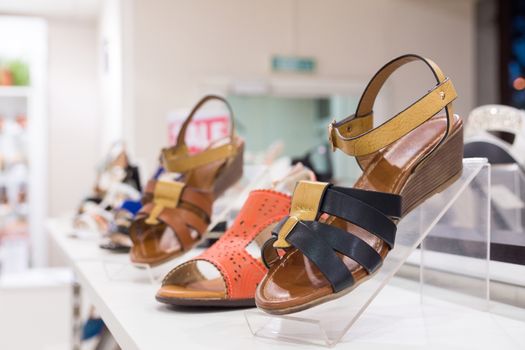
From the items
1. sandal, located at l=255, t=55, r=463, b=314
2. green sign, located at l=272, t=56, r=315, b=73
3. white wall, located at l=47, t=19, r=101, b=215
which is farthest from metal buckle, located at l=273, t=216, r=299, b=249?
white wall, located at l=47, t=19, r=101, b=215

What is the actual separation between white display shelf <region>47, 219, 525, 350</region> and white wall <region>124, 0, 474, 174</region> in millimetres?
3156

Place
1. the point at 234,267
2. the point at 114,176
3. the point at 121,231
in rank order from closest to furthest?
the point at 234,267 < the point at 121,231 < the point at 114,176

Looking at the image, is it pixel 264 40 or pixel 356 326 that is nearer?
pixel 356 326

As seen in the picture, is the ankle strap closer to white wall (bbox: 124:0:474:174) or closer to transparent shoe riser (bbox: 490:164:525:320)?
transparent shoe riser (bbox: 490:164:525:320)

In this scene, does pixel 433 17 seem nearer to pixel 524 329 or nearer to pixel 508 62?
pixel 508 62

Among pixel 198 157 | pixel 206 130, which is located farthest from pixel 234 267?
pixel 206 130

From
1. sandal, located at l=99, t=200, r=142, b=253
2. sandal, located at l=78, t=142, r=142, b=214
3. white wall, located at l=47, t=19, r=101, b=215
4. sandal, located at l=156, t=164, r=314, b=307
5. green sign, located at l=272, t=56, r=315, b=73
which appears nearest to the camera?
sandal, located at l=156, t=164, r=314, b=307

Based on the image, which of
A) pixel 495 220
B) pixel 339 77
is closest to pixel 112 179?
pixel 495 220

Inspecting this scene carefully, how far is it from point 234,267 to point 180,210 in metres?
0.28

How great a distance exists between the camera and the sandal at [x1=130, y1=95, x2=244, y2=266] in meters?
0.97

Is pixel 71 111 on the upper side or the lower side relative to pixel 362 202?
upper

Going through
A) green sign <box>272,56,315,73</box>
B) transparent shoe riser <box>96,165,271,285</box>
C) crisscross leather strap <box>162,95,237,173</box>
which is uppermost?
green sign <box>272,56,315,73</box>

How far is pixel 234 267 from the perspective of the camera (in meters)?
0.75

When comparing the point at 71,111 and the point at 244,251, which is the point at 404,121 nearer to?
the point at 244,251
